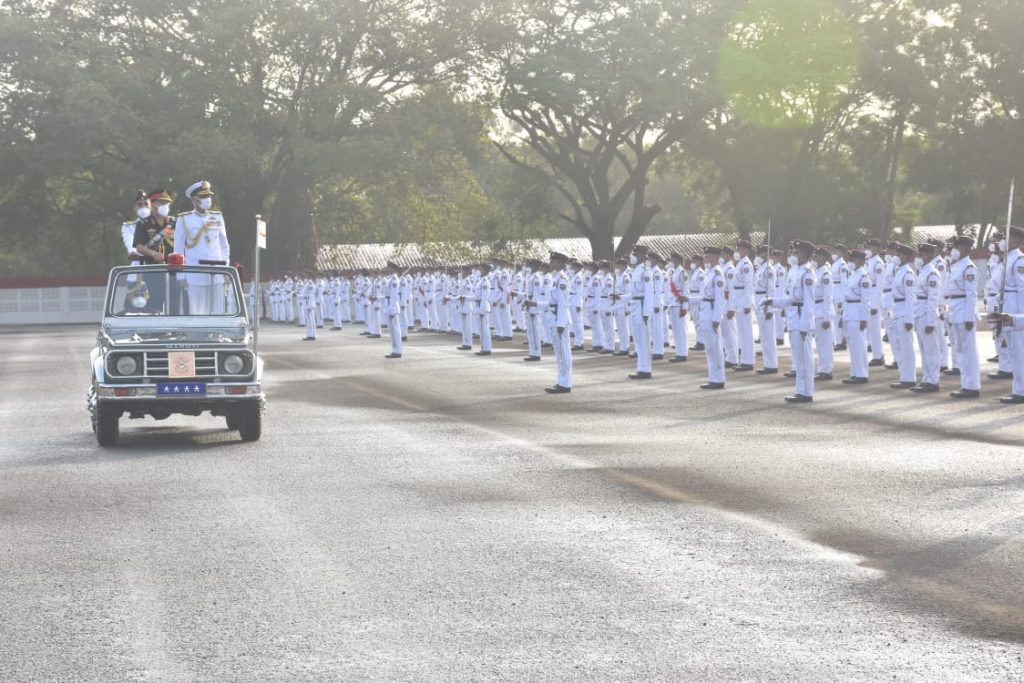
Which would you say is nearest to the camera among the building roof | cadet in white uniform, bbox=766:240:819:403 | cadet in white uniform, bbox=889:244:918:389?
cadet in white uniform, bbox=766:240:819:403

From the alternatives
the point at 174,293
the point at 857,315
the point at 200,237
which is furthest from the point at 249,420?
the point at 857,315

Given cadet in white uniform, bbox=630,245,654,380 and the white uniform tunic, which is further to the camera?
cadet in white uniform, bbox=630,245,654,380

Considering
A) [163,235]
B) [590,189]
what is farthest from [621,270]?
[590,189]

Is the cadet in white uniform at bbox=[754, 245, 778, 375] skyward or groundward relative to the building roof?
groundward

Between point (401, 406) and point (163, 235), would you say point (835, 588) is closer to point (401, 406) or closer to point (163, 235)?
point (163, 235)

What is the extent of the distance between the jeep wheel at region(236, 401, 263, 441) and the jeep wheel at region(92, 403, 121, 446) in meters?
1.11

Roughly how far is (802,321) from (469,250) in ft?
183

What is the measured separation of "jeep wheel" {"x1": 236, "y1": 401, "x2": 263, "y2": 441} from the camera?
14.1 meters

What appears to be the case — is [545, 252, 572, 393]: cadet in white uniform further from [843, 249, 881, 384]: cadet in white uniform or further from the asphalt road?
[843, 249, 881, 384]: cadet in white uniform

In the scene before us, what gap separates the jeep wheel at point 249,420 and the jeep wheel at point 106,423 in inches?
43.6

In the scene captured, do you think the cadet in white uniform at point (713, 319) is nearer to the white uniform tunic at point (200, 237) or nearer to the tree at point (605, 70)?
the white uniform tunic at point (200, 237)

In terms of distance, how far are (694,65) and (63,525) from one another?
47.9 metres

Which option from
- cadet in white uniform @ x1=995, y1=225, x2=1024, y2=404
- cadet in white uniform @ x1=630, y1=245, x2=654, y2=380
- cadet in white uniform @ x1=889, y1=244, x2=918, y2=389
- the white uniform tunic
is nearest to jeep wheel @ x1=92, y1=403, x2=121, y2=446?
the white uniform tunic

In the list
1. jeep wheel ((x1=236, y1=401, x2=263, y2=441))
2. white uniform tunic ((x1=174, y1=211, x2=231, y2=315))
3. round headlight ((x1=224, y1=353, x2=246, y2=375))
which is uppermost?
white uniform tunic ((x1=174, y1=211, x2=231, y2=315))
